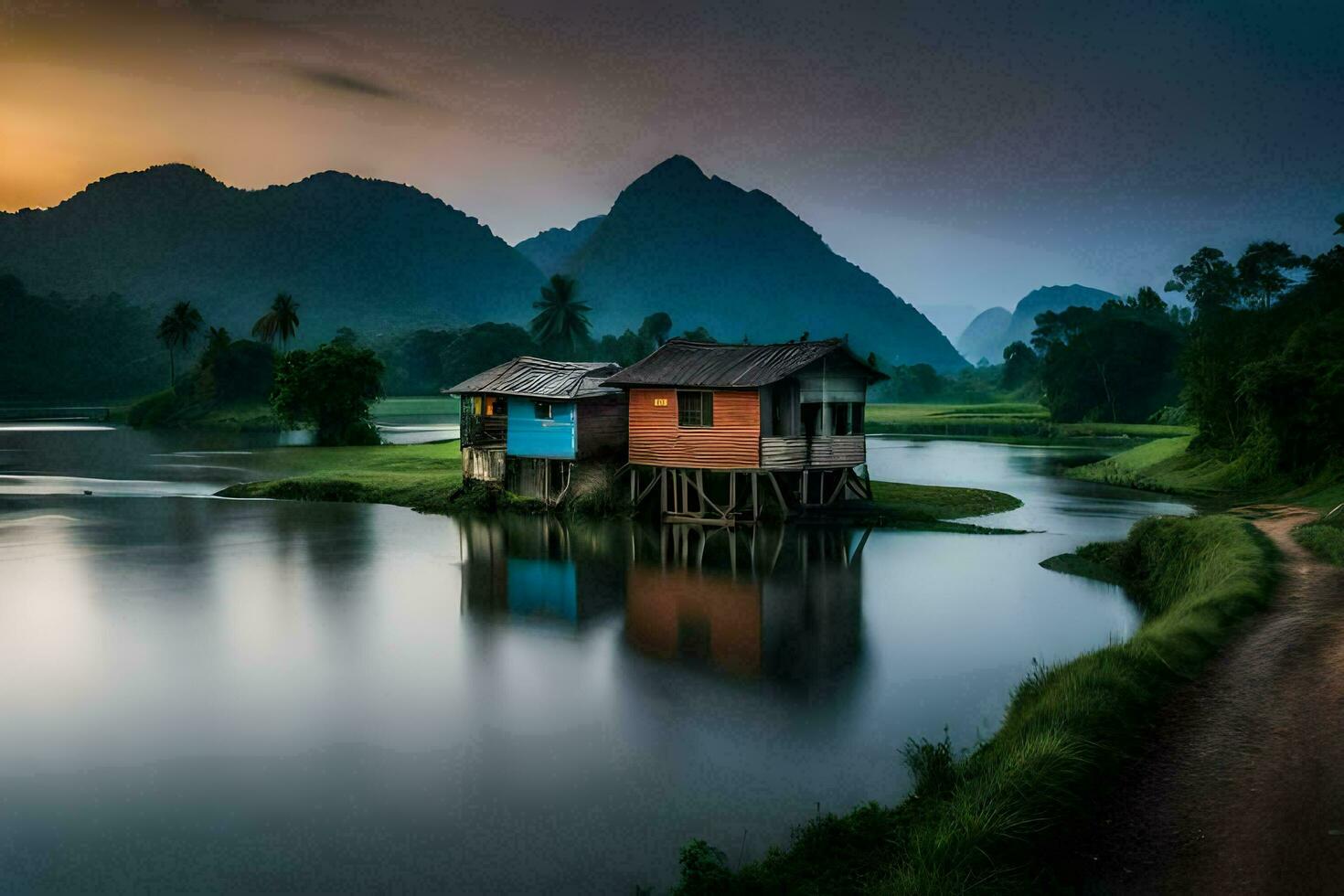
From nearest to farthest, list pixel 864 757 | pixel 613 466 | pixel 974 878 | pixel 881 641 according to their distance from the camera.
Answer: pixel 974 878, pixel 864 757, pixel 881 641, pixel 613 466

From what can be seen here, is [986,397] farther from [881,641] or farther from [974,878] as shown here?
[974,878]

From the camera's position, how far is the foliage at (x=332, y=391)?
78562 mm

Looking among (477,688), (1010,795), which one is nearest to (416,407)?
(477,688)

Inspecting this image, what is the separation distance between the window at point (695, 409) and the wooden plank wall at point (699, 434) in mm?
199

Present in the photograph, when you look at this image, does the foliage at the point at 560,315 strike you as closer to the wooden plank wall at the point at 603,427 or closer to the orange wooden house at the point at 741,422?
the wooden plank wall at the point at 603,427

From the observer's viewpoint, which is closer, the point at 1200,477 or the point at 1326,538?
the point at 1326,538

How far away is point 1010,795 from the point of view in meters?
11.3

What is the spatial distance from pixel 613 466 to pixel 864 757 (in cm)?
2875

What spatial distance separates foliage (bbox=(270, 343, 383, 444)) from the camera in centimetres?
7856

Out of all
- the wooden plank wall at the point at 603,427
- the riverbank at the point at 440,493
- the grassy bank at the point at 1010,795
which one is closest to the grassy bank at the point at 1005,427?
the riverbank at the point at 440,493

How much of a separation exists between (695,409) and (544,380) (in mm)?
8281

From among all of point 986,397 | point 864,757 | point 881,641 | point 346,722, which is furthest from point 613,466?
point 986,397

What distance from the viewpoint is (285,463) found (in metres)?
64.4

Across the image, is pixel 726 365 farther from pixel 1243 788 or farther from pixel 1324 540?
pixel 1243 788
